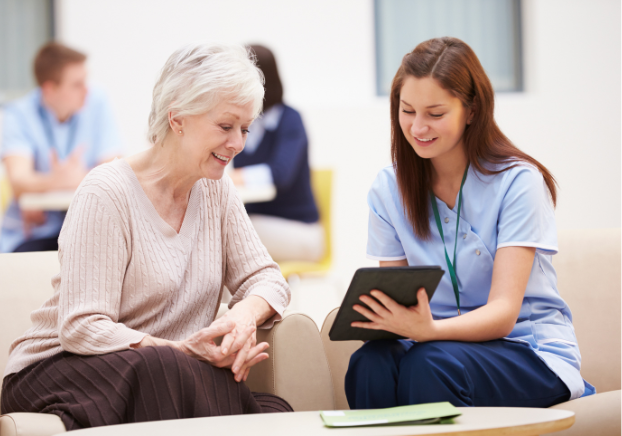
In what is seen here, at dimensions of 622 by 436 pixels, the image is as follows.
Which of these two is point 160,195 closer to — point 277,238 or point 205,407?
point 205,407

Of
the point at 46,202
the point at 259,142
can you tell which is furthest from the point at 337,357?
the point at 46,202

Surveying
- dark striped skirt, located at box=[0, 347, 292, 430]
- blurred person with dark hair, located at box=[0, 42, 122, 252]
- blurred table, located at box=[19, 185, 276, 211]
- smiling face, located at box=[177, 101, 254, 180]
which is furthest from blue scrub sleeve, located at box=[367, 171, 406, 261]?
blurred person with dark hair, located at box=[0, 42, 122, 252]

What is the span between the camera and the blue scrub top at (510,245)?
1436mm

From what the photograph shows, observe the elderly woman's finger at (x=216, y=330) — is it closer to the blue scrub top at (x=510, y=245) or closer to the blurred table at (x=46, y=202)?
the blue scrub top at (x=510, y=245)

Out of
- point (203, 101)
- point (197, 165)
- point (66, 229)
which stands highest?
point (203, 101)

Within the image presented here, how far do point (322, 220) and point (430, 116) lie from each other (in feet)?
7.71

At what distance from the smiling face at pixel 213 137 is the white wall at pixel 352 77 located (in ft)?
10.6

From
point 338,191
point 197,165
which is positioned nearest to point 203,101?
point 197,165

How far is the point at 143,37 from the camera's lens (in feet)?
15.5

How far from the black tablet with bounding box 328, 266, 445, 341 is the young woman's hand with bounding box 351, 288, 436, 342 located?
0.04 feet

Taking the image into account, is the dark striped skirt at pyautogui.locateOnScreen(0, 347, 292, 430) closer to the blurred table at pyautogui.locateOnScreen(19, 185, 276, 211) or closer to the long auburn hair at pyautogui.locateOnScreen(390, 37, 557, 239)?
the long auburn hair at pyautogui.locateOnScreen(390, 37, 557, 239)

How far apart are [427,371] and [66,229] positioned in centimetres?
84

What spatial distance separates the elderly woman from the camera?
1.30 m

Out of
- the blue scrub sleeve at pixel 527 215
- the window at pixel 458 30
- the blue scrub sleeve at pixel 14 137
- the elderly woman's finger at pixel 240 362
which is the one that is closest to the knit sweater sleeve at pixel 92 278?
the elderly woman's finger at pixel 240 362
